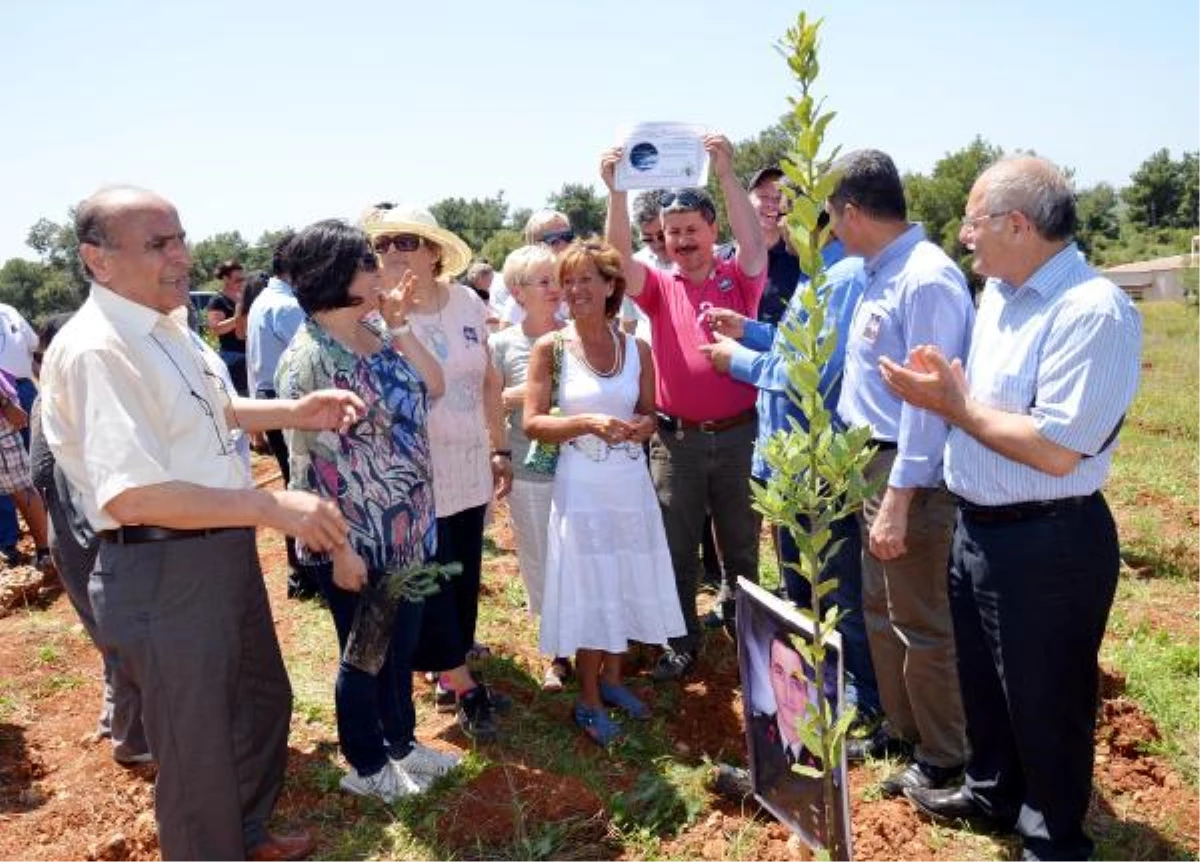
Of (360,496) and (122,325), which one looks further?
(360,496)

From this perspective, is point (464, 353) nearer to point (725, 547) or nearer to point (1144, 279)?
point (725, 547)

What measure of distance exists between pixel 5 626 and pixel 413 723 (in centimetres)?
344

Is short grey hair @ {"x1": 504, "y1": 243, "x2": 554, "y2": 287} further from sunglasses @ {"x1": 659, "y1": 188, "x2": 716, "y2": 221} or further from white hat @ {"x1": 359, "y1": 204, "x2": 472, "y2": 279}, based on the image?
sunglasses @ {"x1": 659, "y1": 188, "x2": 716, "y2": 221}

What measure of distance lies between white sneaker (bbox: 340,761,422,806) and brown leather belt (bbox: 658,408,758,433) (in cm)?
189

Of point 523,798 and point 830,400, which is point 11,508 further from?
point 830,400

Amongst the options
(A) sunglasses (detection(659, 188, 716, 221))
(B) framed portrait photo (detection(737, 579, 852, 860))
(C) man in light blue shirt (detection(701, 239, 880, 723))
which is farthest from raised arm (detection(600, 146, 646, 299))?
(B) framed portrait photo (detection(737, 579, 852, 860))

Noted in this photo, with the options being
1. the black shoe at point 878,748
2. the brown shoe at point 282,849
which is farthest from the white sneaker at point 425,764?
the black shoe at point 878,748

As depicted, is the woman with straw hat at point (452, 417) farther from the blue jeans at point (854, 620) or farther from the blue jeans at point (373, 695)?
the blue jeans at point (854, 620)

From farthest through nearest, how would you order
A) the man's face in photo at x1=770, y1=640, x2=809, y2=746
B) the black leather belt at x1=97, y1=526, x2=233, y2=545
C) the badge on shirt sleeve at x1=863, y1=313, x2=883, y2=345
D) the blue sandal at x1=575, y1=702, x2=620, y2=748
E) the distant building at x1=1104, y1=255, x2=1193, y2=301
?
the distant building at x1=1104, y1=255, x2=1193, y2=301, the blue sandal at x1=575, y1=702, x2=620, y2=748, the badge on shirt sleeve at x1=863, y1=313, x2=883, y2=345, the black leather belt at x1=97, y1=526, x2=233, y2=545, the man's face in photo at x1=770, y1=640, x2=809, y2=746

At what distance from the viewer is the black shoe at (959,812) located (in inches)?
121

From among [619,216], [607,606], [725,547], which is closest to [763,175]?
[619,216]

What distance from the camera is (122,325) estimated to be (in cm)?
238

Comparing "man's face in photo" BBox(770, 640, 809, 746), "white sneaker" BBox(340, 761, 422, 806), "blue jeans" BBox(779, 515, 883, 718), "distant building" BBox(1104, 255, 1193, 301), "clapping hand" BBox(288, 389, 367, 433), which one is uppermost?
"clapping hand" BBox(288, 389, 367, 433)

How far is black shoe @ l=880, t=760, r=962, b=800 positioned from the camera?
3252 millimetres
